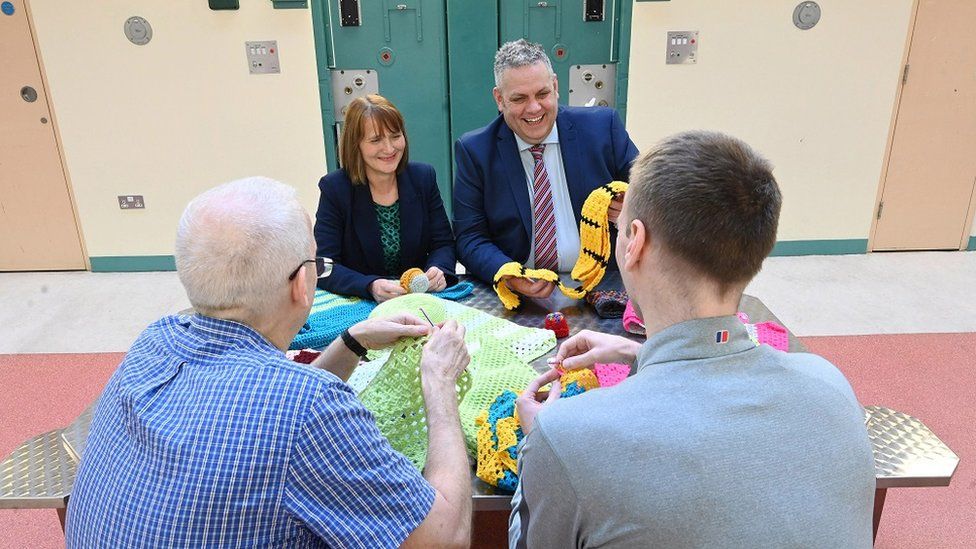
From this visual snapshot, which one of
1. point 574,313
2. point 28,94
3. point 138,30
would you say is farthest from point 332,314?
point 28,94

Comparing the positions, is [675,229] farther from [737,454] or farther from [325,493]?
[325,493]

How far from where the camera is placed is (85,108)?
13.3ft

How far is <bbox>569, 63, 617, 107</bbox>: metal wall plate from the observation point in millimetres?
3922

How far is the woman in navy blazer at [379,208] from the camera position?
6.97 ft

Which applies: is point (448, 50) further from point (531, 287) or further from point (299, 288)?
point (299, 288)

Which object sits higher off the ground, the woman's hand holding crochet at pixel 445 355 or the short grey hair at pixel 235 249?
the short grey hair at pixel 235 249

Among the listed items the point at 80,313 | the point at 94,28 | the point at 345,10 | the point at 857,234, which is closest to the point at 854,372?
the point at 857,234

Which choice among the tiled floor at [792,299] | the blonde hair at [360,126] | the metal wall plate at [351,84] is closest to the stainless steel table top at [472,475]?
the blonde hair at [360,126]

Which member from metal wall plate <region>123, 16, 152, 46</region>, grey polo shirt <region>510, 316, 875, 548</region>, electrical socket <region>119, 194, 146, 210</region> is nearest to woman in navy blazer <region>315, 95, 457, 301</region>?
grey polo shirt <region>510, 316, 875, 548</region>

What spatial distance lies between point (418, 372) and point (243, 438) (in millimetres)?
474

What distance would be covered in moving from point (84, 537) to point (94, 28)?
3978 mm

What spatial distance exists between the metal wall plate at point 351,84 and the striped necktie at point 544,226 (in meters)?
2.12

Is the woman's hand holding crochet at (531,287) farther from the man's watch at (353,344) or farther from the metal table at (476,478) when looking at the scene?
the man's watch at (353,344)

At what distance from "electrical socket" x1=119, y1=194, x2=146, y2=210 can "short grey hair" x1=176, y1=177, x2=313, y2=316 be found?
374 cm
